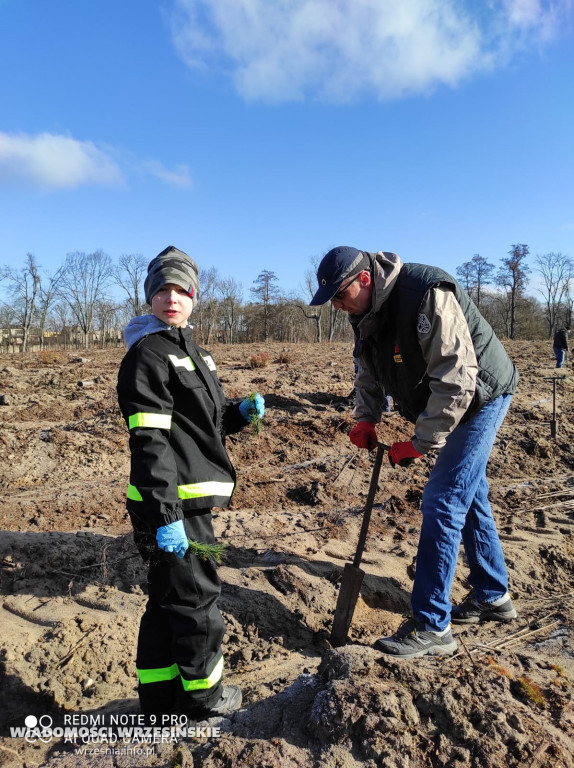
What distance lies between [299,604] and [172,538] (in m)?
1.70

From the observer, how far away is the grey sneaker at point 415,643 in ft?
8.59

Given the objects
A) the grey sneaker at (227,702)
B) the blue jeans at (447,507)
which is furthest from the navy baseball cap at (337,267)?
the grey sneaker at (227,702)

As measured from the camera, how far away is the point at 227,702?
2330 millimetres

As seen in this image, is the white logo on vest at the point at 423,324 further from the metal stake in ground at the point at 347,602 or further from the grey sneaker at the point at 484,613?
the grey sneaker at the point at 484,613

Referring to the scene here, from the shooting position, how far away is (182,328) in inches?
96.8

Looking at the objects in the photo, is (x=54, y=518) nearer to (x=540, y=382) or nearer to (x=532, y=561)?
(x=532, y=561)

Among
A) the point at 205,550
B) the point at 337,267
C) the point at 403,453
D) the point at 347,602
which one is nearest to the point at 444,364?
the point at 403,453

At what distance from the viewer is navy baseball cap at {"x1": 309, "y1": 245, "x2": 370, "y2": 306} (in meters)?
2.61

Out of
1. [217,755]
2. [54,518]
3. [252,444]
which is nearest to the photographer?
[217,755]

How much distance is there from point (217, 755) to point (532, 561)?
3.03 metres

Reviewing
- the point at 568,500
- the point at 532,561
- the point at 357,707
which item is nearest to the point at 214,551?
the point at 357,707

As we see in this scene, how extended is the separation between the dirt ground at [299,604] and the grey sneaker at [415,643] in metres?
0.17

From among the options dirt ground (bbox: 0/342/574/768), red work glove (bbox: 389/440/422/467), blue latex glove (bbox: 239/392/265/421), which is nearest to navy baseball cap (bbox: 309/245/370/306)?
blue latex glove (bbox: 239/392/265/421)

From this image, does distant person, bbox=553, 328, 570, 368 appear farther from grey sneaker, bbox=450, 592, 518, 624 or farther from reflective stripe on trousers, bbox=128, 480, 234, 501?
reflective stripe on trousers, bbox=128, 480, 234, 501
